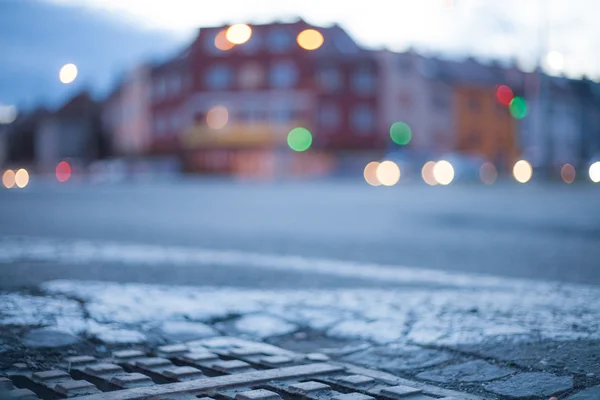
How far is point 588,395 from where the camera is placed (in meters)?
2.84

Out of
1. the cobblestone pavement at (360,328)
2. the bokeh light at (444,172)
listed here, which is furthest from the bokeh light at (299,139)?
the cobblestone pavement at (360,328)

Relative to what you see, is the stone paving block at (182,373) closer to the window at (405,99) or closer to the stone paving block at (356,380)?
the stone paving block at (356,380)

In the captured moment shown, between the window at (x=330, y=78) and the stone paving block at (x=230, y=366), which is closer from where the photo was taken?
the stone paving block at (x=230, y=366)

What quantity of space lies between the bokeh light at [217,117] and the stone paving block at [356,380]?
60.5 metres

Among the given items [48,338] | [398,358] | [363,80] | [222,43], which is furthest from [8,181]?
[398,358]

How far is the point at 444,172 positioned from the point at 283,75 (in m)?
24.9

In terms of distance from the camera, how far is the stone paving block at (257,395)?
2.84m

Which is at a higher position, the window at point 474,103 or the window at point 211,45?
the window at point 211,45

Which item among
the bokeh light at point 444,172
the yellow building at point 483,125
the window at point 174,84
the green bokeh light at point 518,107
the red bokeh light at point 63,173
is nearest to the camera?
the green bokeh light at point 518,107

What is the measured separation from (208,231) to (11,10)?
540cm

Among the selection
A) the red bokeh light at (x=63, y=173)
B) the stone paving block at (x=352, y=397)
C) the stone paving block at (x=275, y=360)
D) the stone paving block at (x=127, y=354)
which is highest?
the red bokeh light at (x=63, y=173)

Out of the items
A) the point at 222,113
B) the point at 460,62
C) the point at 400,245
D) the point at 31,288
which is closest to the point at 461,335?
the point at 31,288

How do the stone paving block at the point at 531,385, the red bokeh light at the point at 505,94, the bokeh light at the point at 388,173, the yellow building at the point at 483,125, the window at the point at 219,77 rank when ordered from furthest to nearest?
the yellow building at the point at 483,125 → the window at the point at 219,77 → the bokeh light at the point at 388,173 → the red bokeh light at the point at 505,94 → the stone paving block at the point at 531,385

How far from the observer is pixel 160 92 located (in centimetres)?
6994
